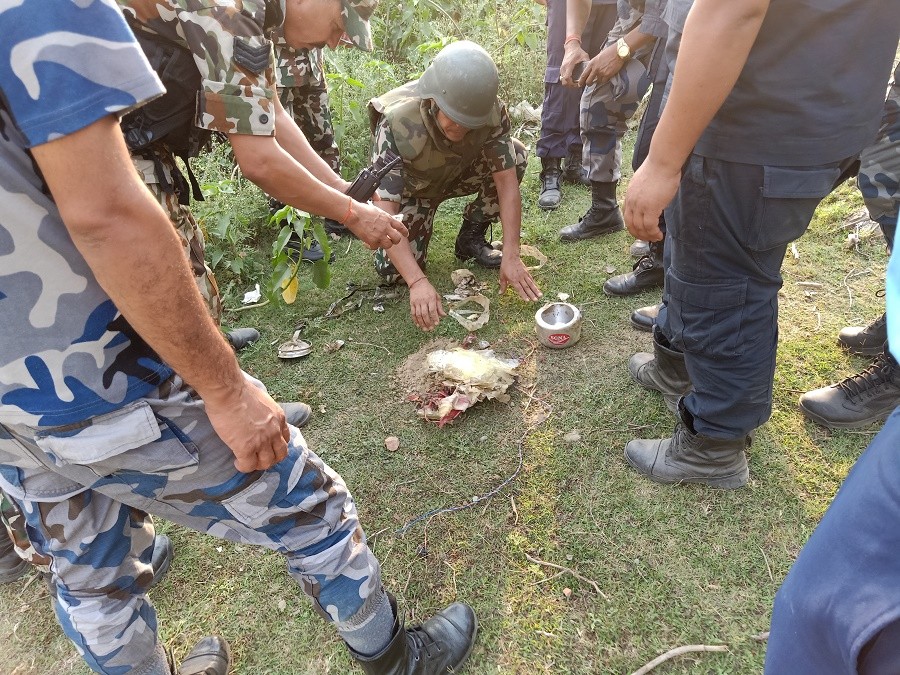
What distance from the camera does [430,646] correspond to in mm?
1874

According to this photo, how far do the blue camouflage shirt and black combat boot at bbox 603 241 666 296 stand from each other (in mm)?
2921

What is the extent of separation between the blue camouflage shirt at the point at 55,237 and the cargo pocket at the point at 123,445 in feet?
0.10

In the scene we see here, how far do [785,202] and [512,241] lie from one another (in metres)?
1.85

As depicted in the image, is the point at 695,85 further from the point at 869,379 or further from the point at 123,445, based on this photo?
the point at 869,379

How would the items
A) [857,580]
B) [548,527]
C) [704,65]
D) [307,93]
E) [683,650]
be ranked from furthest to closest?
[307,93] → [548,527] → [683,650] → [704,65] → [857,580]

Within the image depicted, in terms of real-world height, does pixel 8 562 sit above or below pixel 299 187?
below

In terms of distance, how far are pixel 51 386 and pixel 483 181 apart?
3.21m

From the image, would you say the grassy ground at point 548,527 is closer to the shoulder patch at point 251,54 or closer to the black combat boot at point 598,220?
the black combat boot at point 598,220

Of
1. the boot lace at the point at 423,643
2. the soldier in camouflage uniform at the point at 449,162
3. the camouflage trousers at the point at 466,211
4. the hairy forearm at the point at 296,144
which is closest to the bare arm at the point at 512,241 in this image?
the soldier in camouflage uniform at the point at 449,162

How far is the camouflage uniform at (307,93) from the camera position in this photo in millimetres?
3902

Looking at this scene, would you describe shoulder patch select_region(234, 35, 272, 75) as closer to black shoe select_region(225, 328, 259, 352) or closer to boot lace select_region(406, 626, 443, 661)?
black shoe select_region(225, 328, 259, 352)

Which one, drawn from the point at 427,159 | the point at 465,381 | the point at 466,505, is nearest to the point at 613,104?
the point at 427,159

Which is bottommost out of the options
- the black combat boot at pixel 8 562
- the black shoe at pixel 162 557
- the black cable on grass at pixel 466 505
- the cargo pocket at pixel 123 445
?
the black cable on grass at pixel 466 505

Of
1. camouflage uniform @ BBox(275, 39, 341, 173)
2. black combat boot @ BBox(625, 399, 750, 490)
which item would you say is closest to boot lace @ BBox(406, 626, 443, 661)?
black combat boot @ BBox(625, 399, 750, 490)
